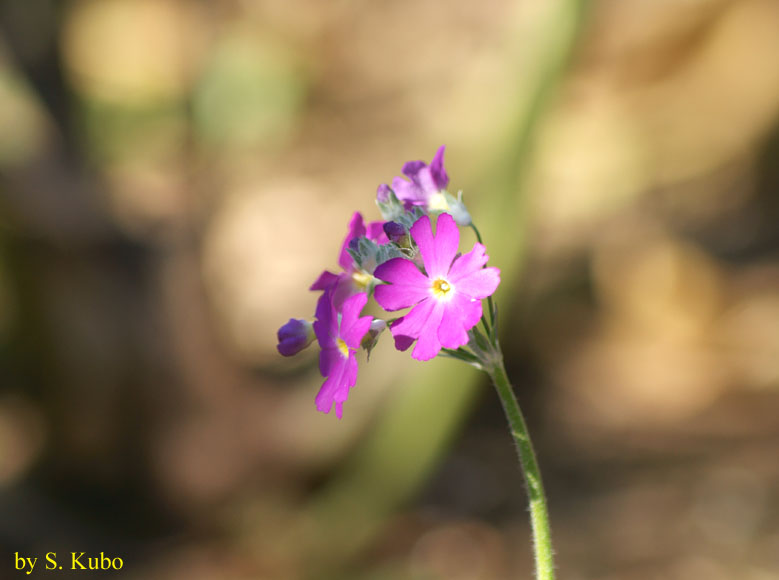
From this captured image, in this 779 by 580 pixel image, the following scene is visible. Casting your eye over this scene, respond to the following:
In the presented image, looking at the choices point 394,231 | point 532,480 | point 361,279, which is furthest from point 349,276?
point 532,480

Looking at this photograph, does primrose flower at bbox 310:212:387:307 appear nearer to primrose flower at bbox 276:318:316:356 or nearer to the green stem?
primrose flower at bbox 276:318:316:356

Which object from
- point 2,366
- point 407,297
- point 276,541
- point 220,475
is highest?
point 2,366

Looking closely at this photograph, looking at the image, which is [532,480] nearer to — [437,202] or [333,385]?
[333,385]

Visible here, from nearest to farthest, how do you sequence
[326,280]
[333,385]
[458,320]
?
[458,320], [333,385], [326,280]

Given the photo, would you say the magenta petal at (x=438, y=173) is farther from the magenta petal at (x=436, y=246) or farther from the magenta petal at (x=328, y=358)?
the magenta petal at (x=328, y=358)

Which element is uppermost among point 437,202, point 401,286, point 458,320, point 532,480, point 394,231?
point 437,202

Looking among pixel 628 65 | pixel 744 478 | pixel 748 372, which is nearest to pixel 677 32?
pixel 628 65

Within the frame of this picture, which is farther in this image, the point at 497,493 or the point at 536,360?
the point at 536,360

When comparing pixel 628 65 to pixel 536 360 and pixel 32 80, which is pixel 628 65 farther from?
pixel 32 80
